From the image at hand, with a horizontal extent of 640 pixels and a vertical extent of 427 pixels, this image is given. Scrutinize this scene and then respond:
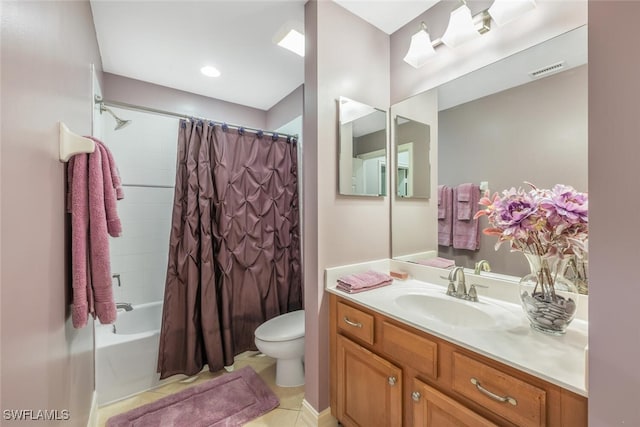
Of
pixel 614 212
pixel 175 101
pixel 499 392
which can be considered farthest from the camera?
pixel 175 101

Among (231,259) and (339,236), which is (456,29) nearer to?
(339,236)

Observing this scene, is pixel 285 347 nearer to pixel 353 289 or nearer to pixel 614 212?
pixel 353 289

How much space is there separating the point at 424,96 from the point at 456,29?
1.17 feet

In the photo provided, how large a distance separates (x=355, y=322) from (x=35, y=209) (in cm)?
127

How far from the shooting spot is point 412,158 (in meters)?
1.74

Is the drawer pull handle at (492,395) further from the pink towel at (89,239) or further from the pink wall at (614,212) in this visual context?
the pink towel at (89,239)

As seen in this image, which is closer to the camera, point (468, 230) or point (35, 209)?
point (35, 209)

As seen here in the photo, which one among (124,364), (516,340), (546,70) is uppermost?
(546,70)

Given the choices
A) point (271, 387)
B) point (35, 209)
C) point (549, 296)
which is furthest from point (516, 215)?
point (271, 387)

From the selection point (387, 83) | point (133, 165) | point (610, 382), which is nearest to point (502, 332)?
point (610, 382)

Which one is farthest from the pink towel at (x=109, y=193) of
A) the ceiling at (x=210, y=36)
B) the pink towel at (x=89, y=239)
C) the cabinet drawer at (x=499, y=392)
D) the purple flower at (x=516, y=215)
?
the purple flower at (x=516, y=215)

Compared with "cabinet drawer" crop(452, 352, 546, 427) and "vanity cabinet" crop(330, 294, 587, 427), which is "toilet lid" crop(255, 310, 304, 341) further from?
"cabinet drawer" crop(452, 352, 546, 427)

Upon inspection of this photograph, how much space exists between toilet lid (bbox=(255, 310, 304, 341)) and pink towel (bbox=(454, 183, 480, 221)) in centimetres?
132

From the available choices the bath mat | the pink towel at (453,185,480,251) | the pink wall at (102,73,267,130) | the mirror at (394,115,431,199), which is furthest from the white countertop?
the pink wall at (102,73,267,130)
